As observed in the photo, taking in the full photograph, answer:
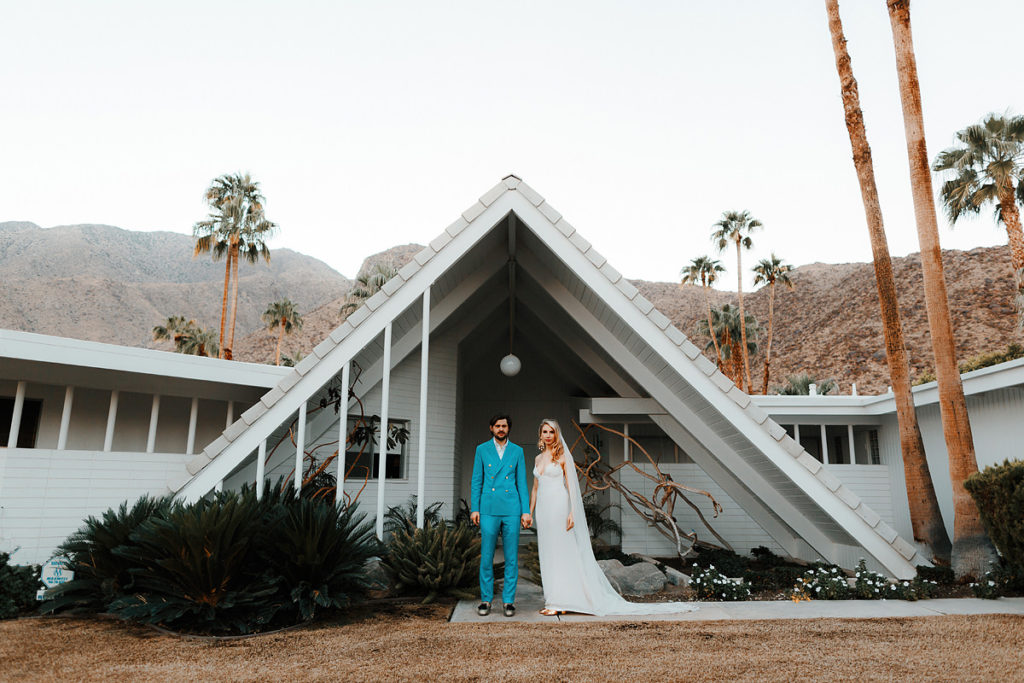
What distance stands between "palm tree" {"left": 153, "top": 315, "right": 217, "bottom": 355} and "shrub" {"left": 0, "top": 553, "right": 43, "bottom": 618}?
21264 millimetres

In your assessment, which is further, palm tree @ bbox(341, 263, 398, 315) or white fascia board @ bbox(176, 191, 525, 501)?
palm tree @ bbox(341, 263, 398, 315)

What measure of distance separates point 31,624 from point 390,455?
4.79 meters

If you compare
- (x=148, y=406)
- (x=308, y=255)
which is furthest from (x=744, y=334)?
(x=308, y=255)

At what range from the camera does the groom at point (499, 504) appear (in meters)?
5.66

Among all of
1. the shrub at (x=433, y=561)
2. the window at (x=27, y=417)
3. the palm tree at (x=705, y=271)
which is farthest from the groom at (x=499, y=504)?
the palm tree at (x=705, y=271)

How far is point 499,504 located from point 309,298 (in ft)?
329

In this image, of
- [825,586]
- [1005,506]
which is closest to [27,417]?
[825,586]

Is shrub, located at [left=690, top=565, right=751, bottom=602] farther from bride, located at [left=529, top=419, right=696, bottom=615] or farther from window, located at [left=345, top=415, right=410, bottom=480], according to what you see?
window, located at [left=345, top=415, right=410, bottom=480]

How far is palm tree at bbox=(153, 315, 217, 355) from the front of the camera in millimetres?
26984

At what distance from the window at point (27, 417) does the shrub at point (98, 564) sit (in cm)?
310

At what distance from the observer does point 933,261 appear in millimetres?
8383

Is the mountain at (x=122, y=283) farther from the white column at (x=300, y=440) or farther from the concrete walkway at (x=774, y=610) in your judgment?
the concrete walkway at (x=774, y=610)

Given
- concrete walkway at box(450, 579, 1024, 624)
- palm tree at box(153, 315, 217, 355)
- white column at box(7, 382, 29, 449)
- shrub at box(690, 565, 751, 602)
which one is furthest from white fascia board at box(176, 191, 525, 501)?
palm tree at box(153, 315, 217, 355)

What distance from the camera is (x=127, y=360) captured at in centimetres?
783
